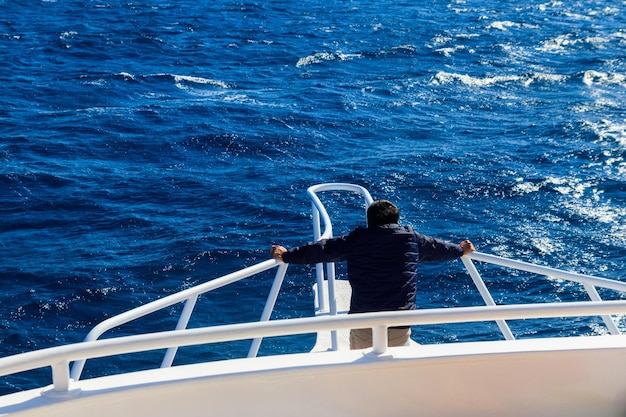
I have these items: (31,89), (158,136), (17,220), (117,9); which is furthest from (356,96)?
(117,9)

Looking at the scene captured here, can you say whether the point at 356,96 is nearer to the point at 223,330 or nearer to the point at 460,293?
the point at 460,293

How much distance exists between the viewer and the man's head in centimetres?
604

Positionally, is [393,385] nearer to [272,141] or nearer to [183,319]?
[183,319]

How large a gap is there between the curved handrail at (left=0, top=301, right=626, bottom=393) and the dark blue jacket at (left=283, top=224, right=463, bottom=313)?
0.91 meters

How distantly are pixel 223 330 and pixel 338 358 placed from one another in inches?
30.7

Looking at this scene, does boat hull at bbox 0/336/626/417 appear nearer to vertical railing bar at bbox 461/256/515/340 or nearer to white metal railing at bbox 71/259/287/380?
white metal railing at bbox 71/259/287/380

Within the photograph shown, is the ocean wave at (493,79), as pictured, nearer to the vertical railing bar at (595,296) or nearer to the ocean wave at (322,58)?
the ocean wave at (322,58)

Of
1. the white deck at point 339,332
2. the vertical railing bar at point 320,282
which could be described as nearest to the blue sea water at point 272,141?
the white deck at point 339,332

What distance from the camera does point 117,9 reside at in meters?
44.1

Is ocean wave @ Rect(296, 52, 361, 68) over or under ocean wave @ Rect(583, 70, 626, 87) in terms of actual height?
over

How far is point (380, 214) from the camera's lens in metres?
6.04

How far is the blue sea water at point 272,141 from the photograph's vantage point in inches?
827

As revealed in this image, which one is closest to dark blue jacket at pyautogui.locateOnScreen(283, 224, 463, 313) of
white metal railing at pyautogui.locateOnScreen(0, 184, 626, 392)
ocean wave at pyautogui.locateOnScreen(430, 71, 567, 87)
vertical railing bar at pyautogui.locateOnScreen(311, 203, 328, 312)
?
white metal railing at pyautogui.locateOnScreen(0, 184, 626, 392)

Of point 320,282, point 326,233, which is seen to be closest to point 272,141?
point 320,282
